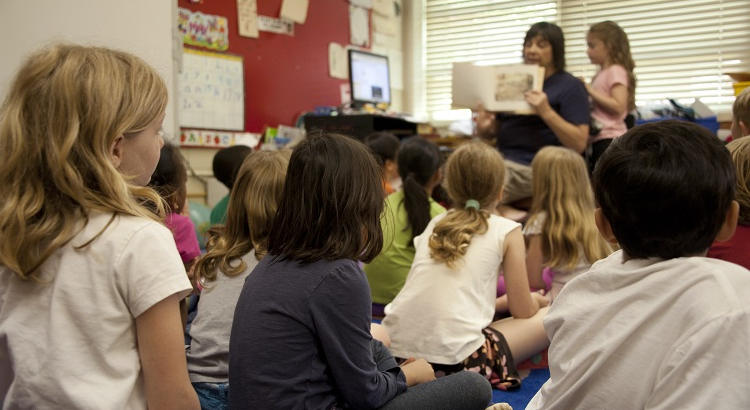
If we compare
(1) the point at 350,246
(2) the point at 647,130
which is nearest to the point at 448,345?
(1) the point at 350,246

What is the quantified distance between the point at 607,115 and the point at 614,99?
0.33 ft

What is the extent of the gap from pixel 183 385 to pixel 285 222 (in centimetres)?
35

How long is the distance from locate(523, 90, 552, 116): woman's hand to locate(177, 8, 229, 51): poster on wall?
1.87 meters

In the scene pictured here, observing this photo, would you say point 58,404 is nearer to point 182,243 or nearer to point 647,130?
point 647,130

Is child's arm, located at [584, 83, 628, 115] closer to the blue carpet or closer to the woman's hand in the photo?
the woman's hand

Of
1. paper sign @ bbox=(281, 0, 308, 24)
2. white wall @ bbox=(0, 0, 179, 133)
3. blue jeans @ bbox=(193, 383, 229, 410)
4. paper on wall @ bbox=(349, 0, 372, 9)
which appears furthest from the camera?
paper on wall @ bbox=(349, 0, 372, 9)

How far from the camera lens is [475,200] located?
197 centimetres

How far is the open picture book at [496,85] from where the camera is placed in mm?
3145

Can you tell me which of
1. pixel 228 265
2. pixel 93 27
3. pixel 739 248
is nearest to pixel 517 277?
pixel 739 248

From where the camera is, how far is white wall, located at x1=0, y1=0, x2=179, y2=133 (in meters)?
2.31

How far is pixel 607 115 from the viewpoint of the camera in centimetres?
327

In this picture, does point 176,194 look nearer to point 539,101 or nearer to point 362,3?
point 539,101

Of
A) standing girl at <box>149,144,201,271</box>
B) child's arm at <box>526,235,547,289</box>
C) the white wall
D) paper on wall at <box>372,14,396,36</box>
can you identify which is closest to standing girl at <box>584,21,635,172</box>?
child's arm at <box>526,235,547,289</box>

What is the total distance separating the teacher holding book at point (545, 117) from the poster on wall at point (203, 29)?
1633 millimetres
